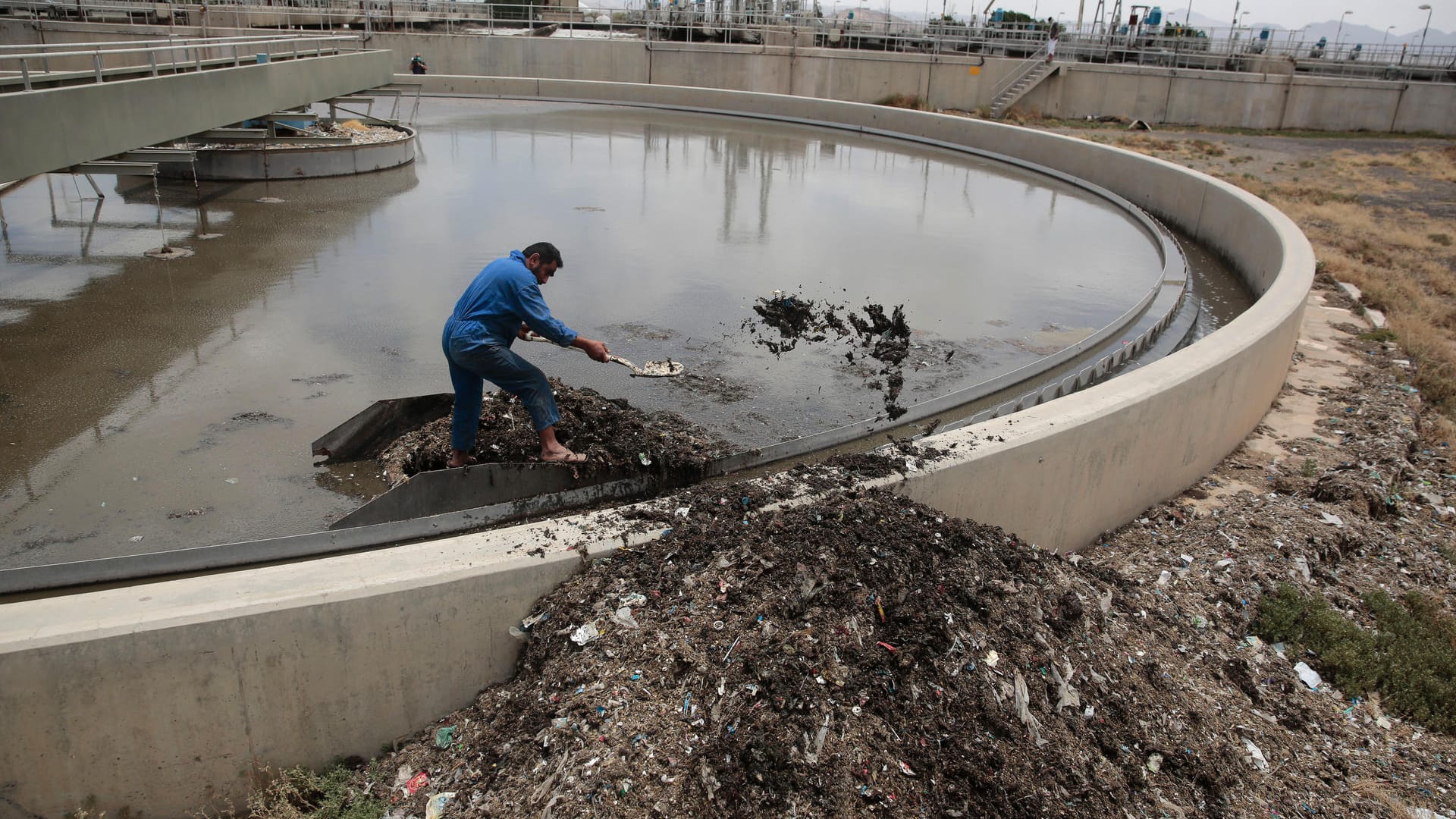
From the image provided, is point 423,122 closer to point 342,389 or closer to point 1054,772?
point 342,389

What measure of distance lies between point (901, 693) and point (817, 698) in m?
0.35

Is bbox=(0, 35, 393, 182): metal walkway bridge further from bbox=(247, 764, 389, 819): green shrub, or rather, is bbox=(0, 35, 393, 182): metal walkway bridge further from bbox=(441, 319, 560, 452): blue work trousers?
bbox=(247, 764, 389, 819): green shrub

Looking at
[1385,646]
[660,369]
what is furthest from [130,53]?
[1385,646]

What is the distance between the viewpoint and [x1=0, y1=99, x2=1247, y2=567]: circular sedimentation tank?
5.39m

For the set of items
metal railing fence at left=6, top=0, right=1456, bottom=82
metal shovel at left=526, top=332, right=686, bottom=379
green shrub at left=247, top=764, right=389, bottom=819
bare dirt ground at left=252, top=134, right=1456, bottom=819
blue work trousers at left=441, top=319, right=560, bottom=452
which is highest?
metal railing fence at left=6, top=0, right=1456, bottom=82

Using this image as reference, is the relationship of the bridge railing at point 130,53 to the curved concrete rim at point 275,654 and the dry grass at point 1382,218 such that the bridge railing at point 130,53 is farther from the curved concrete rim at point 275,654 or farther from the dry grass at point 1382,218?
the dry grass at point 1382,218

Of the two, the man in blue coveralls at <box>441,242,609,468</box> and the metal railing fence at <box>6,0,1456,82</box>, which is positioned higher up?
the metal railing fence at <box>6,0,1456,82</box>

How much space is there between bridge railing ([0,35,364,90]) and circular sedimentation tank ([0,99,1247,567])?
1594 millimetres

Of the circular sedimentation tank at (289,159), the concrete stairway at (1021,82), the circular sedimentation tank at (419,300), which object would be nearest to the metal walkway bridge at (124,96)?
the circular sedimentation tank at (289,159)

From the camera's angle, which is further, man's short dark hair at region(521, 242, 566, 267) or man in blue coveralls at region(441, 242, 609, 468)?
man's short dark hair at region(521, 242, 566, 267)

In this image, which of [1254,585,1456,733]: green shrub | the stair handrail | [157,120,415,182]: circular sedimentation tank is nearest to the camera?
[1254,585,1456,733]: green shrub

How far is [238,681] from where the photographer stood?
3.56 metres

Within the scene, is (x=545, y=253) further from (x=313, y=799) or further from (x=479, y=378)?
(x=313, y=799)

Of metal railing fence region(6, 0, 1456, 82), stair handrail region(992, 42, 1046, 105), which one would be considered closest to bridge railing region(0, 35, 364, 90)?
metal railing fence region(6, 0, 1456, 82)
